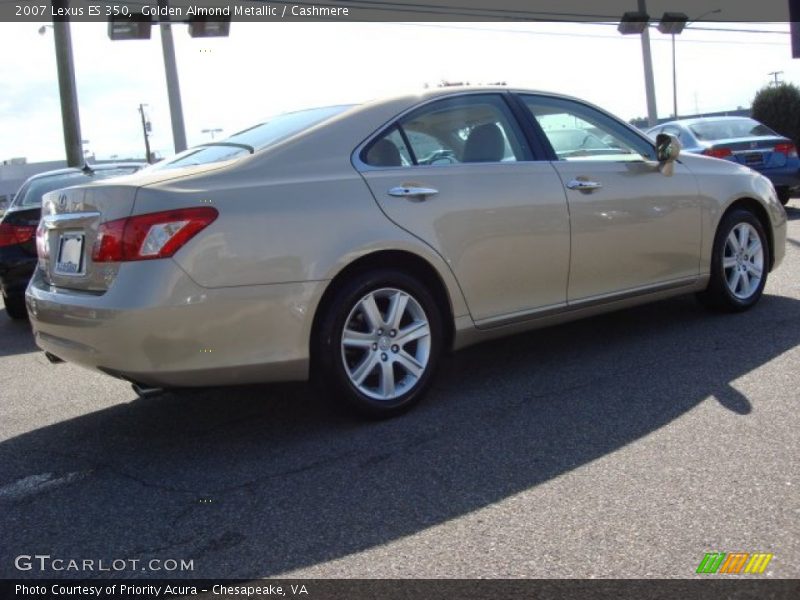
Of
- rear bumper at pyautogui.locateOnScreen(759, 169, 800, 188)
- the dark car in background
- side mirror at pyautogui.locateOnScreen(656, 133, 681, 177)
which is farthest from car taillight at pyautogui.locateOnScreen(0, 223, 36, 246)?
rear bumper at pyautogui.locateOnScreen(759, 169, 800, 188)

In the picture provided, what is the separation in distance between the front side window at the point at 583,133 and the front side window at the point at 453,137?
26 cm

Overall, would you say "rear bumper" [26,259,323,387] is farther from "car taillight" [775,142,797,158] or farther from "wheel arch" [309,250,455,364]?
"car taillight" [775,142,797,158]

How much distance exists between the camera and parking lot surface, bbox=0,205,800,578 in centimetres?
284

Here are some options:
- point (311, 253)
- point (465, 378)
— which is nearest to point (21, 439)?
point (311, 253)

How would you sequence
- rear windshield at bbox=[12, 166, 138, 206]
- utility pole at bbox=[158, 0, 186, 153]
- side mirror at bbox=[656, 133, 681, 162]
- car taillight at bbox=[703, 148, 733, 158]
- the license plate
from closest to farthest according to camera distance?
the license plate → side mirror at bbox=[656, 133, 681, 162] → rear windshield at bbox=[12, 166, 138, 206] → car taillight at bbox=[703, 148, 733, 158] → utility pole at bbox=[158, 0, 186, 153]

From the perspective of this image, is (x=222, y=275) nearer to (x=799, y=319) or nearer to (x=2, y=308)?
(x=799, y=319)

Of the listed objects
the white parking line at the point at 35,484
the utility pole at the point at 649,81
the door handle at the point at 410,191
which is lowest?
the white parking line at the point at 35,484

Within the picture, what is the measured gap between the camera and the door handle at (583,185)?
4863 mm

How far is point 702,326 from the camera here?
5754mm

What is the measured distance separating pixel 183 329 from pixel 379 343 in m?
0.99

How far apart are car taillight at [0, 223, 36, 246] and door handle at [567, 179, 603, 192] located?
5.30 metres

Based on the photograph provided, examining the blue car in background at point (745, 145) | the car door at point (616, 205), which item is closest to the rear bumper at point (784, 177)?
the blue car in background at point (745, 145)

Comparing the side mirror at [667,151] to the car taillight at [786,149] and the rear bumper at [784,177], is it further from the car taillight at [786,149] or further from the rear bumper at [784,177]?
the car taillight at [786,149]

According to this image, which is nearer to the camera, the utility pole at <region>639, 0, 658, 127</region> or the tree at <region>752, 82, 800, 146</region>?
the tree at <region>752, 82, 800, 146</region>
